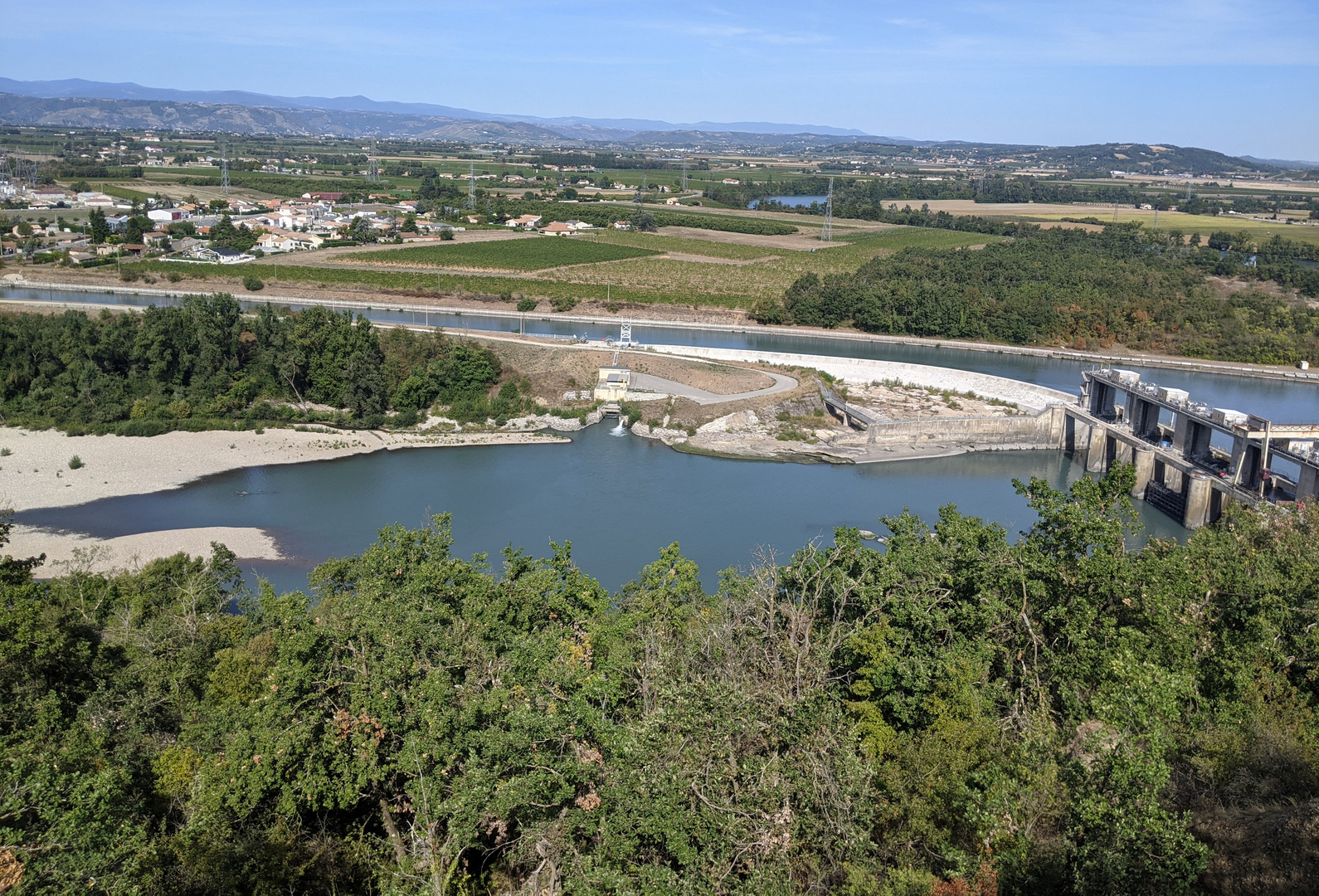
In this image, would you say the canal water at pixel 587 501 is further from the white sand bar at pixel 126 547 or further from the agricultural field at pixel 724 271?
the agricultural field at pixel 724 271

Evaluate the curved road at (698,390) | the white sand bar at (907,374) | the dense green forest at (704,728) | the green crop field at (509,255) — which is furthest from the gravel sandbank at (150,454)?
the green crop field at (509,255)

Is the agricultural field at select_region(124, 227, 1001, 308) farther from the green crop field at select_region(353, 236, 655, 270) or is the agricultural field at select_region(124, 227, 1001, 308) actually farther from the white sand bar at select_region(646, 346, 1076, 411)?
the white sand bar at select_region(646, 346, 1076, 411)

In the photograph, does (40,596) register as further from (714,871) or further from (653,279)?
(653,279)

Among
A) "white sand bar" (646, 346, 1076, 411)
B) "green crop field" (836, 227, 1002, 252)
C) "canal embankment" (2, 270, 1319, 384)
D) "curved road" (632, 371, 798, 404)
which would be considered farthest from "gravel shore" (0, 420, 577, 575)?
"green crop field" (836, 227, 1002, 252)

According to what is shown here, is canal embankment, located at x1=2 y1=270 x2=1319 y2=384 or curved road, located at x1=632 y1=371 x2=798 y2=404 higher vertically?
canal embankment, located at x1=2 y1=270 x2=1319 y2=384

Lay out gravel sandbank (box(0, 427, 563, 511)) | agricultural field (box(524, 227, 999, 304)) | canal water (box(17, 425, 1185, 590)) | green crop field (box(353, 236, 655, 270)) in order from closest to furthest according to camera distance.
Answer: canal water (box(17, 425, 1185, 590))
gravel sandbank (box(0, 427, 563, 511))
agricultural field (box(524, 227, 999, 304))
green crop field (box(353, 236, 655, 270))

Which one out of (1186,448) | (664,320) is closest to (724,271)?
(664,320)

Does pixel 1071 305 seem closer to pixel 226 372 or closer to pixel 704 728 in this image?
pixel 226 372
